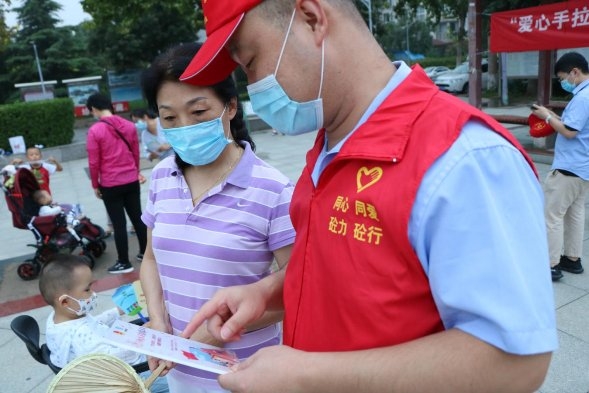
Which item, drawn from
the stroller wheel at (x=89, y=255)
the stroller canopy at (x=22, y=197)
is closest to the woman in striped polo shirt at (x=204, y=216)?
the stroller wheel at (x=89, y=255)

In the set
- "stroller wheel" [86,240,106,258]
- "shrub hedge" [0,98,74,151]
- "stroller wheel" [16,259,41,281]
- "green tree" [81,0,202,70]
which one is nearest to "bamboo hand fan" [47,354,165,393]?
"stroller wheel" [16,259,41,281]

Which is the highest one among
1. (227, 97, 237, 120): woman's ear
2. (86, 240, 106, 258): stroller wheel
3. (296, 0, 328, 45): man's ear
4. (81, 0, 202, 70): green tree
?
(81, 0, 202, 70): green tree

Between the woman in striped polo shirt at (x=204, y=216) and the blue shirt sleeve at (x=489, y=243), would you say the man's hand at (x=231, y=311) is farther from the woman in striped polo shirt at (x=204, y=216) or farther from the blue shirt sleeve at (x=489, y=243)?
the blue shirt sleeve at (x=489, y=243)

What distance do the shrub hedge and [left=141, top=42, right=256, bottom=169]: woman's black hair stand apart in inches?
504

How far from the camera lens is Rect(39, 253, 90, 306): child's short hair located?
8.05 ft

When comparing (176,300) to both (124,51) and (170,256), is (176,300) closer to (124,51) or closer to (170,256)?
(170,256)

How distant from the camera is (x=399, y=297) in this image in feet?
2.67

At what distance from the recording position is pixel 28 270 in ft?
16.5

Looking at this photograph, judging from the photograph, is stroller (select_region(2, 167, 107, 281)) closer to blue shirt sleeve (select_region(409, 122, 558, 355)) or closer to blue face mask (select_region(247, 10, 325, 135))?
blue face mask (select_region(247, 10, 325, 135))

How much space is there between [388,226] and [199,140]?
1158 millimetres

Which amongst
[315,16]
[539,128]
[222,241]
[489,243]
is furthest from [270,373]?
[539,128]

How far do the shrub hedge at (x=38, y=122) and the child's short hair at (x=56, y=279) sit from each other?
12.0 m

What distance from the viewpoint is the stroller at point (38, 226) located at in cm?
511

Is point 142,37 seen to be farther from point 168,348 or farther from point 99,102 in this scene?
point 168,348
